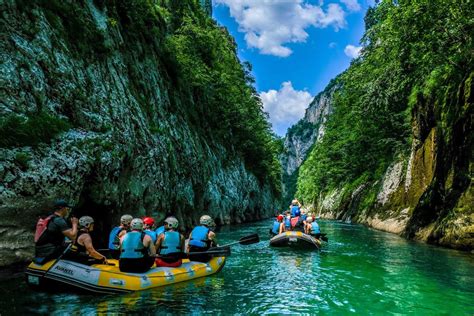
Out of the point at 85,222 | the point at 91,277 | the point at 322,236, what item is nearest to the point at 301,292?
the point at 91,277

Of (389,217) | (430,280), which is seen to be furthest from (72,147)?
(389,217)

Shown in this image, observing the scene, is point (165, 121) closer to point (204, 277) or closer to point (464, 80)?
point (204, 277)

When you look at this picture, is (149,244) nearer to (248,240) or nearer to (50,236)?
(50,236)

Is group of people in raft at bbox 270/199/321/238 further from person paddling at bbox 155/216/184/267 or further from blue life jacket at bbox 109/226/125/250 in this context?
blue life jacket at bbox 109/226/125/250

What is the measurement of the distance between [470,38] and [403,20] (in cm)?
279

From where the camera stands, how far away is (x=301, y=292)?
8.05m

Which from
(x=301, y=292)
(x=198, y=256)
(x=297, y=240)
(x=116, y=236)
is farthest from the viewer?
(x=297, y=240)

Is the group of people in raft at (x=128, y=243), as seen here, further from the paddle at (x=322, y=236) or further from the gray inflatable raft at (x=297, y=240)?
the paddle at (x=322, y=236)

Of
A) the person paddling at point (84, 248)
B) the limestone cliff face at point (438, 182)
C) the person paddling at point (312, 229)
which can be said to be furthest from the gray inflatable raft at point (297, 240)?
the person paddling at point (84, 248)

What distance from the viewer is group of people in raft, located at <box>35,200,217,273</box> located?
7.70 m

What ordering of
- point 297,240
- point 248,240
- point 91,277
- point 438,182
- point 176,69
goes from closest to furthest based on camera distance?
point 91,277
point 248,240
point 297,240
point 438,182
point 176,69

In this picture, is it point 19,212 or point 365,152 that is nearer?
point 19,212

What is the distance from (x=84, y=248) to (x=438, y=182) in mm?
14147

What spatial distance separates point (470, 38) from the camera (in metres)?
14.3
